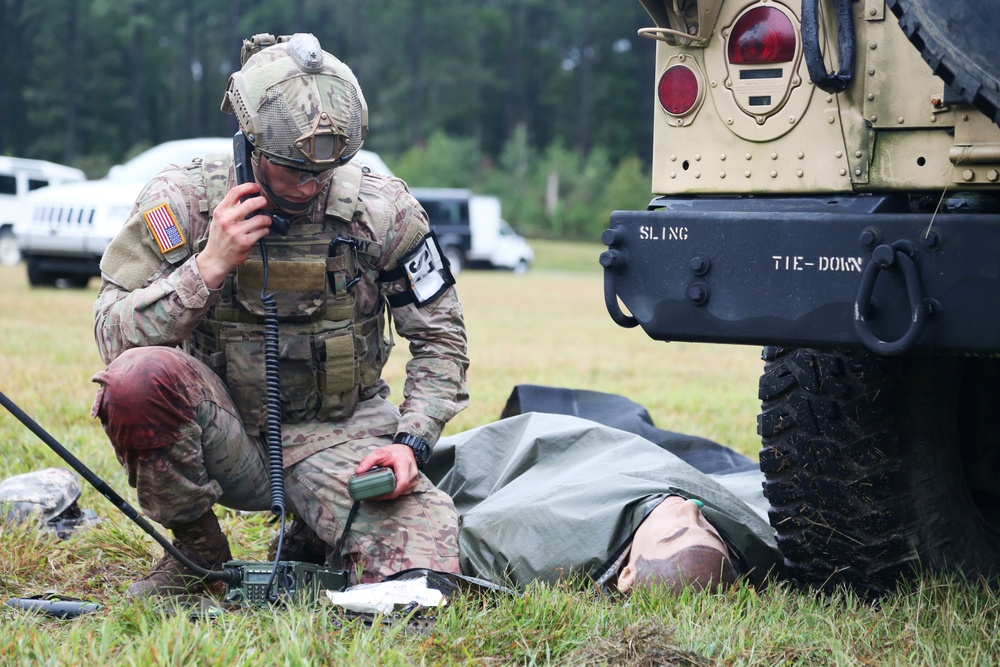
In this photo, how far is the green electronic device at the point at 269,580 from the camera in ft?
8.44

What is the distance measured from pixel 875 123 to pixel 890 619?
1.04 metres

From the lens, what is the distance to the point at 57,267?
41.8 feet

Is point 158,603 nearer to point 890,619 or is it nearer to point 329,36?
point 890,619

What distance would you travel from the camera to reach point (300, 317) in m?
2.96

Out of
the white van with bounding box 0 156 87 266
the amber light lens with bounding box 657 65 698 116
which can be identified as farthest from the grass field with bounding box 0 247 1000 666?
the white van with bounding box 0 156 87 266

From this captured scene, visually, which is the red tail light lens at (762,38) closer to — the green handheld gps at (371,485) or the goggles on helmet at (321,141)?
the goggles on helmet at (321,141)

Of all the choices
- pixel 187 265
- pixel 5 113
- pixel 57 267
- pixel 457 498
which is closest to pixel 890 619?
pixel 457 498

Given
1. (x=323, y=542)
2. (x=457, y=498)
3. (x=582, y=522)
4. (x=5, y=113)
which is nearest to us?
(x=582, y=522)

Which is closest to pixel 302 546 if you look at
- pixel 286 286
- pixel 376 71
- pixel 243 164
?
pixel 286 286

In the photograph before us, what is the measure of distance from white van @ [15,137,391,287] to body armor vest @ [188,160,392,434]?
28.9ft

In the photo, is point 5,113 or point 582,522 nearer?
point 582,522

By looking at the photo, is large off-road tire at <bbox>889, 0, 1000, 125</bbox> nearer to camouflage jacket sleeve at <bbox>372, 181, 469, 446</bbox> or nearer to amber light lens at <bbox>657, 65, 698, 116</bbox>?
amber light lens at <bbox>657, 65, 698, 116</bbox>

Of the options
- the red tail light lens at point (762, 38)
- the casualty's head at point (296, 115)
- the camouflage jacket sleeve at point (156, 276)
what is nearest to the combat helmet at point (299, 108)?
the casualty's head at point (296, 115)

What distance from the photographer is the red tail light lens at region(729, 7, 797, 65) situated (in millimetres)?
2352
